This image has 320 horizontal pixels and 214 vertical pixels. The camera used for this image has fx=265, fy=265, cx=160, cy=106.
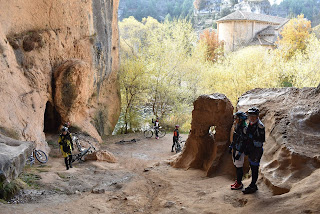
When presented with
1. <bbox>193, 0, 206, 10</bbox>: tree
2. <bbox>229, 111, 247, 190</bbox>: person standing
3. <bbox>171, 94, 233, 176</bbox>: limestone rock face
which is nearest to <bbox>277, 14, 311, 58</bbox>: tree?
<bbox>171, 94, 233, 176</bbox>: limestone rock face

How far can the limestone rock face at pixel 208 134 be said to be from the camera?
9.02m

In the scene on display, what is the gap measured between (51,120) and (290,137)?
42.3ft

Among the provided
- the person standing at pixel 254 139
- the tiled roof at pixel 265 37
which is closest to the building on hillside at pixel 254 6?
the tiled roof at pixel 265 37

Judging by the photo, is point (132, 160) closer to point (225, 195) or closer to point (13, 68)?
point (13, 68)

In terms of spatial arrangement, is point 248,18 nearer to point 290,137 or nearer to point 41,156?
point 41,156

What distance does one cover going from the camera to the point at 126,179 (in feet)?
30.6

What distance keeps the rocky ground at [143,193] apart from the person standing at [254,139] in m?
0.54

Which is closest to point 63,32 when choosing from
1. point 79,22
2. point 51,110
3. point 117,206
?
point 79,22

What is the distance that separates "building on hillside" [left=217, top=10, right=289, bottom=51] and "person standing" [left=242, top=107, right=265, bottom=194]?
36.2m

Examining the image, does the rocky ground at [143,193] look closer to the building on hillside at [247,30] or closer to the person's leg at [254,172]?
the person's leg at [254,172]

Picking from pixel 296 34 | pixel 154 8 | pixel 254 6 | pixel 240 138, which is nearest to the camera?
pixel 240 138

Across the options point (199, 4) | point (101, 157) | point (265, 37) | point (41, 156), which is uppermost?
point (199, 4)

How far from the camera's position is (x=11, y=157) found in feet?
20.0

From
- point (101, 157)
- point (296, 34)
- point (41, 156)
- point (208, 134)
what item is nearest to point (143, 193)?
point (208, 134)
